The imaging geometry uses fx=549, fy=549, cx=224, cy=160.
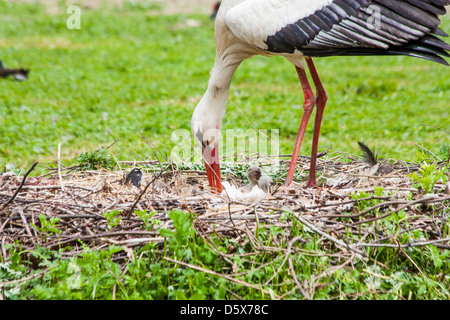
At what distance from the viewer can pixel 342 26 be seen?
3977 millimetres

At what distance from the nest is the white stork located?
0.49 metres

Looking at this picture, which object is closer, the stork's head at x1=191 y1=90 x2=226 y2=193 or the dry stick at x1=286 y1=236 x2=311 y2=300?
the dry stick at x1=286 y1=236 x2=311 y2=300

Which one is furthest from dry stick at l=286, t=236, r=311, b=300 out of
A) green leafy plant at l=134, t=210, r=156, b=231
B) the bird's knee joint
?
the bird's knee joint

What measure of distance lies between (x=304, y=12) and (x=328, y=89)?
20.1 feet

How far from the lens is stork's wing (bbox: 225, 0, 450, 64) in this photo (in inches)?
152

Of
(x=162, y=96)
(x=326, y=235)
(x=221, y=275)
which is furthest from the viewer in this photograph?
(x=162, y=96)

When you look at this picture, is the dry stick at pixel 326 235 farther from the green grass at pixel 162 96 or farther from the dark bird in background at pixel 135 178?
the green grass at pixel 162 96

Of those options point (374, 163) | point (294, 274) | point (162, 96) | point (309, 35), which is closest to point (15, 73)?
point (162, 96)

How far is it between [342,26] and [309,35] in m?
0.24

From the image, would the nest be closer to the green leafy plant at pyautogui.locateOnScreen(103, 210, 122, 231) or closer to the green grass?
the green leafy plant at pyautogui.locateOnScreen(103, 210, 122, 231)

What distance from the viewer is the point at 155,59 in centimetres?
1360

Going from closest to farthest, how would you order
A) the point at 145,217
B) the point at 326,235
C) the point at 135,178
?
the point at 326,235, the point at 145,217, the point at 135,178

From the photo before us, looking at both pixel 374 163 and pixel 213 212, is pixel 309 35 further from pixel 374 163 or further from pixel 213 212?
pixel 213 212
